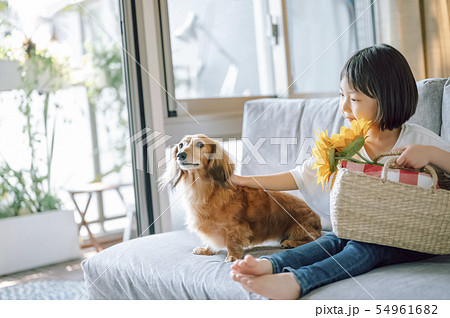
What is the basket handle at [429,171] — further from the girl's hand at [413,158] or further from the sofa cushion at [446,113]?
the sofa cushion at [446,113]

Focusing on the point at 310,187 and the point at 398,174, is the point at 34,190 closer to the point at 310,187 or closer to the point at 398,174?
the point at 310,187

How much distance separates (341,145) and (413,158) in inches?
6.8

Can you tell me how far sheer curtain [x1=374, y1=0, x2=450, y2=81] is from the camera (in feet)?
7.91

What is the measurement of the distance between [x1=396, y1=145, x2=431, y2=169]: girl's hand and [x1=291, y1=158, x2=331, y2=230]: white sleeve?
0.32 meters

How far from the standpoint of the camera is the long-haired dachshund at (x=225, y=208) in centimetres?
144

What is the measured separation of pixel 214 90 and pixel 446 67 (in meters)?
1.17

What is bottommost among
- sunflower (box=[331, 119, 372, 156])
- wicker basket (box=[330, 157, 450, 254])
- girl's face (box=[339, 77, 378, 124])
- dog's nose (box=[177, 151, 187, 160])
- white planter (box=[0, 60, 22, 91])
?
wicker basket (box=[330, 157, 450, 254])

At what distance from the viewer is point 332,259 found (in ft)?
3.72

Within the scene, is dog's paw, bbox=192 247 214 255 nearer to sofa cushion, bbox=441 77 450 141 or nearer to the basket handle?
the basket handle

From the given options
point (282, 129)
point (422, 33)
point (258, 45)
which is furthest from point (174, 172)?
point (422, 33)

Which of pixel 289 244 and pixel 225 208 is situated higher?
pixel 225 208

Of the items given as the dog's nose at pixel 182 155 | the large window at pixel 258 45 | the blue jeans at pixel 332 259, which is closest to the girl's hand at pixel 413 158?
the blue jeans at pixel 332 259

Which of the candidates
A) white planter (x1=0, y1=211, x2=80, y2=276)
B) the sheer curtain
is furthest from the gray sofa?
the sheer curtain
